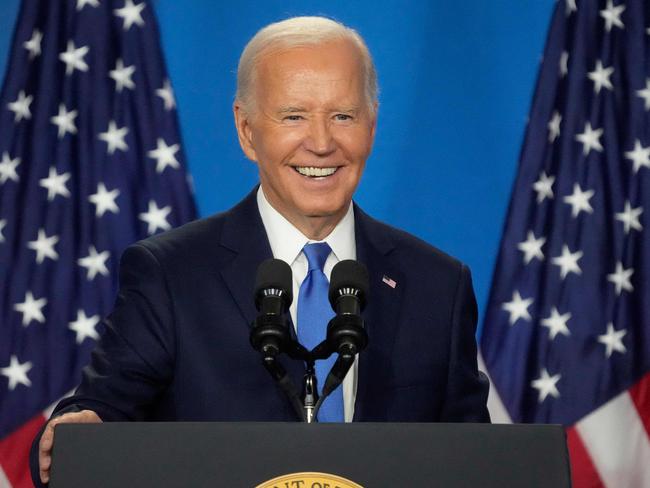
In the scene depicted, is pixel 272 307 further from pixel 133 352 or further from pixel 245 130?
pixel 245 130

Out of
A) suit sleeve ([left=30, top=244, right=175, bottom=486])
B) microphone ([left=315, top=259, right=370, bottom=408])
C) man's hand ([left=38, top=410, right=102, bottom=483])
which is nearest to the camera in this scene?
microphone ([left=315, top=259, right=370, bottom=408])

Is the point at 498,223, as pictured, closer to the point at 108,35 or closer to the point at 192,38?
the point at 192,38

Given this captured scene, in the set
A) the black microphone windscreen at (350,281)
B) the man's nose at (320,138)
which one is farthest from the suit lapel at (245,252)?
the black microphone windscreen at (350,281)

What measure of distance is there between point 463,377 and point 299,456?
0.88 m

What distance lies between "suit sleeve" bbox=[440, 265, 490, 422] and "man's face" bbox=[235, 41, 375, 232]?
1.12 ft

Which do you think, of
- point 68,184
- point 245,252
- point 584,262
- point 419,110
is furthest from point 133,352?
point 584,262

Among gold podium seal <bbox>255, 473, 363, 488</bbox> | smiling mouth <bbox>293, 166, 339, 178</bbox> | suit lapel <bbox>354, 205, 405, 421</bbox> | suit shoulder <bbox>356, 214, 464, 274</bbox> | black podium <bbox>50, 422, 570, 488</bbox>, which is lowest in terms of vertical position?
gold podium seal <bbox>255, 473, 363, 488</bbox>

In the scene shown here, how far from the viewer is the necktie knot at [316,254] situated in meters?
2.12

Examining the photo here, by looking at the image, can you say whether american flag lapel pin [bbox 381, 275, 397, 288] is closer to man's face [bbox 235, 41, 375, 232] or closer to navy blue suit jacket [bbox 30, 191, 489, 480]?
navy blue suit jacket [bbox 30, 191, 489, 480]

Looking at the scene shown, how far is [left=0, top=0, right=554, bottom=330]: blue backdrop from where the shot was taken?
11.3ft

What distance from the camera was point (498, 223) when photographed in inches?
136

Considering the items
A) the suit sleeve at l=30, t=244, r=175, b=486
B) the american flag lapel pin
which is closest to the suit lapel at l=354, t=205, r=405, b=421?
the american flag lapel pin

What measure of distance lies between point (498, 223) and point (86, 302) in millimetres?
1336

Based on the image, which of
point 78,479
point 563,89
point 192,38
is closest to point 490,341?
point 563,89
